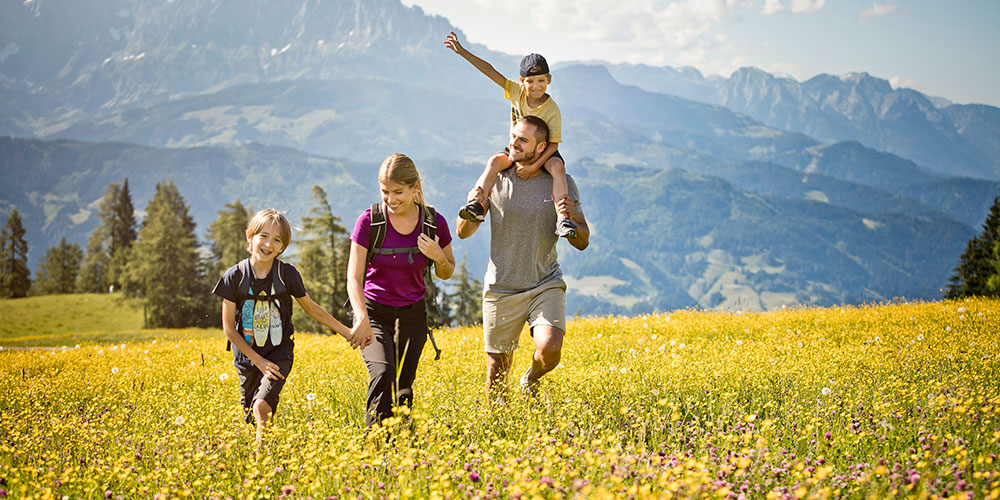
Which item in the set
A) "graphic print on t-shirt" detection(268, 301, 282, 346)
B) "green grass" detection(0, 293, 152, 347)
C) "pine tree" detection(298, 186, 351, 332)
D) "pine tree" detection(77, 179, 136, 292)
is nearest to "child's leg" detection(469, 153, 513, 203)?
"graphic print on t-shirt" detection(268, 301, 282, 346)

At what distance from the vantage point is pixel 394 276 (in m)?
5.75

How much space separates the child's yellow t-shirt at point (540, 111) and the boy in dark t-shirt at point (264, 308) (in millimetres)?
2431

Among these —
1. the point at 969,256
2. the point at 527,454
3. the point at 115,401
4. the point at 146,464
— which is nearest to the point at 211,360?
the point at 115,401

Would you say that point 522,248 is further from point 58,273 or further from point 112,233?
point 58,273

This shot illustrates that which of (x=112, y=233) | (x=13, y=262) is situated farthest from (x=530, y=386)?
(x=13, y=262)

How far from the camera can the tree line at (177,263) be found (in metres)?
51.9

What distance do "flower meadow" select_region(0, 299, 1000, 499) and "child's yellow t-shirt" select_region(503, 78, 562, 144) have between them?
92.6 inches

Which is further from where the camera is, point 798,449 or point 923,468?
point 798,449

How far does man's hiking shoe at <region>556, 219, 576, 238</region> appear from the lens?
5.69 meters

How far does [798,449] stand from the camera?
16.7 ft

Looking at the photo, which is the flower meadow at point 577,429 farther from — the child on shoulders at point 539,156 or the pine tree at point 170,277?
the pine tree at point 170,277

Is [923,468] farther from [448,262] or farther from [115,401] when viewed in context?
[115,401]

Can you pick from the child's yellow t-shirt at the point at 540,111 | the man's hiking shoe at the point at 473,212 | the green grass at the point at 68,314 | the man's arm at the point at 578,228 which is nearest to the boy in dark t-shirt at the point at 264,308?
the man's hiking shoe at the point at 473,212

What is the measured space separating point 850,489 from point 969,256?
236ft
